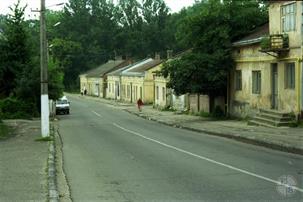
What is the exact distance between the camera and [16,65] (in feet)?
162

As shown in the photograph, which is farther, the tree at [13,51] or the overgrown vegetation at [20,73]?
the tree at [13,51]

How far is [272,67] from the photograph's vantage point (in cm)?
3192

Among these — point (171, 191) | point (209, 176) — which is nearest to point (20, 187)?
point (171, 191)

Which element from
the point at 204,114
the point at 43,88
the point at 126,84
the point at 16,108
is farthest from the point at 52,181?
the point at 126,84

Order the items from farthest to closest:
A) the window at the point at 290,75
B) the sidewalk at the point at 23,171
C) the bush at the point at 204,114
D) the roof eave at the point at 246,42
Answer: the bush at the point at 204,114 → the roof eave at the point at 246,42 → the window at the point at 290,75 → the sidewalk at the point at 23,171

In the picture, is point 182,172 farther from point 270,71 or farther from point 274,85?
point 270,71

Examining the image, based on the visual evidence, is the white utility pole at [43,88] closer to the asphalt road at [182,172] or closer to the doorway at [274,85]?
the asphalt road at [182,172]

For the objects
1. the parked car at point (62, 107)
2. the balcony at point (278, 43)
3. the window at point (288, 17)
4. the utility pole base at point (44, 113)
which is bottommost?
the parked car at point (62, 107)

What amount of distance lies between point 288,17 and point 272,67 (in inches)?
156

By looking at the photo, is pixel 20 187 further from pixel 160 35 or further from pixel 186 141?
pixel 160 35

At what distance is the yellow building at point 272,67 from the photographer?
2816 centimetres

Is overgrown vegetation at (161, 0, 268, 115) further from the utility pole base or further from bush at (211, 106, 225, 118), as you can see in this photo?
the utility pole base

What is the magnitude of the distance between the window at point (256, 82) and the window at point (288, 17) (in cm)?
536

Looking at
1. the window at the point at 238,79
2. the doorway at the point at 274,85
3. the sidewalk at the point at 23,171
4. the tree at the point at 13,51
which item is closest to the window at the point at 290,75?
the doorway at the point at 274,85
